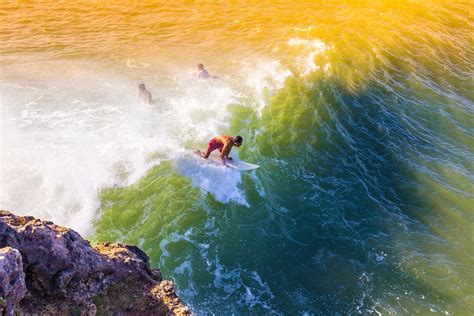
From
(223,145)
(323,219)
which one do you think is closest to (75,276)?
(223,145)

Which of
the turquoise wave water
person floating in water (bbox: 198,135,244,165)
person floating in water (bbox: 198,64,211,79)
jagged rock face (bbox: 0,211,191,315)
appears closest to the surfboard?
person floating in water (bbox: 198,135,244,165)

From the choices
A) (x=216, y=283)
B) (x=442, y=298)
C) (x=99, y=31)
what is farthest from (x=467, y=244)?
(x=99, y=31)

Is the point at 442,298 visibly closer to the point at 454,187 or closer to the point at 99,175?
the point at 454,187

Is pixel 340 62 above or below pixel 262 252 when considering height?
above

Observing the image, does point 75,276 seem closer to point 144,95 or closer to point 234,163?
point 234,163

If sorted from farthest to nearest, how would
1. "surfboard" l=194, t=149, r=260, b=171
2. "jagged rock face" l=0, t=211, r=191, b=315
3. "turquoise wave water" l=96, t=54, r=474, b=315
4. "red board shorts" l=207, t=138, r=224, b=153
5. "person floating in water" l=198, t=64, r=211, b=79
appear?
"person floating in water" l=198, t=64, r=211, b=79, "surfboard" l=194, t=149, r=260, b=171, "red board shorts" l=207, t=138, r=224, b=153, "turquoise wave water" l=96, t=54, r=474, b=315, "jagged rock face" l=0, t=211, r=191, b=315

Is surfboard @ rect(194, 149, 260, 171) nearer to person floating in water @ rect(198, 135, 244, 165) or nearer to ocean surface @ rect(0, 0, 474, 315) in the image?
person floating in water @ rect(198, 135, 244, 165)
